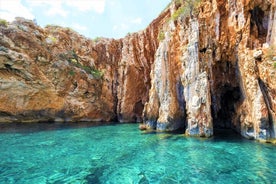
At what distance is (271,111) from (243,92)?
3.49m

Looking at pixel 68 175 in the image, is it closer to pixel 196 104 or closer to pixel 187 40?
pixel 196 104

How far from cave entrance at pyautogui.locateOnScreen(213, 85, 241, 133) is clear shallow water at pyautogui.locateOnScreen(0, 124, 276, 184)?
6554mm

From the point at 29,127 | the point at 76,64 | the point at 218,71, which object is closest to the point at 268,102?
the point at 218,71

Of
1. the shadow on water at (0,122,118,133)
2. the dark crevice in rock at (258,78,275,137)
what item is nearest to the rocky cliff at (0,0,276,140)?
the dark crevice in rock at (258,78,275,137)

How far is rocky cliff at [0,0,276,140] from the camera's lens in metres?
15.2

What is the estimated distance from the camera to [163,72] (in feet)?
67.5

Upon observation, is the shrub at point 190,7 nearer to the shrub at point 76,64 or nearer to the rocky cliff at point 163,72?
the rocky cliff at point 163,72

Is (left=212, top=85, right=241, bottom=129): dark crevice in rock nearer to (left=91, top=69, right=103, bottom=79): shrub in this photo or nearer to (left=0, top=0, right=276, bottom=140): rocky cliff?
(left=0, top=0, right=276, bottom=140): rocky cliff

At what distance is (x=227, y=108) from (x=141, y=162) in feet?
48.5

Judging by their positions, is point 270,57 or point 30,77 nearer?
point 270,57

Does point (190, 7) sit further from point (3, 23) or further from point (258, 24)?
point (3, 23)

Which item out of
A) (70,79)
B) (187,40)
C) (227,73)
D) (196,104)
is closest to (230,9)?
(187,40)

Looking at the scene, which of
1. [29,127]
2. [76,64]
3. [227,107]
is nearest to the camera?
[227,107]

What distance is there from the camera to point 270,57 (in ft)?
41.5
